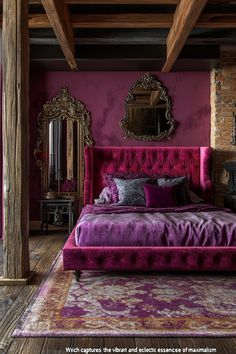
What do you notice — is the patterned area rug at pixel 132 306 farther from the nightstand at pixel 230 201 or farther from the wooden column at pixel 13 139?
the nightstand at pixel 230 201

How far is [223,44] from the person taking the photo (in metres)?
6.18

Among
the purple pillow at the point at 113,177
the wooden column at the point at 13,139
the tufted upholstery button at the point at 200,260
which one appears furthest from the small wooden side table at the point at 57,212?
Result: the tufted upholstery button at the point at 200,260

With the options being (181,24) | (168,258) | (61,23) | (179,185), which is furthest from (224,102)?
(168,258)

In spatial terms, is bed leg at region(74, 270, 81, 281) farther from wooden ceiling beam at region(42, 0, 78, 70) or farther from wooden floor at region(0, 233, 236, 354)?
wooden ceiling beam at region(42, 0, 78, 70)

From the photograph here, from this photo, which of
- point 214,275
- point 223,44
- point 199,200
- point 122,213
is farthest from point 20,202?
point 223,44

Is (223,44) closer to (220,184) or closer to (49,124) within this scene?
(220,184)

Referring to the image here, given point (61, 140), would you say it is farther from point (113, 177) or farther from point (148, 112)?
point (148, 112)

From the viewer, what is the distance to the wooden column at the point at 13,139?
3832 mm

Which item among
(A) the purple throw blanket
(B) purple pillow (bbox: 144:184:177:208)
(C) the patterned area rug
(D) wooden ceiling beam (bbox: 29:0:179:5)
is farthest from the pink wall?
(C) the patterned area rug

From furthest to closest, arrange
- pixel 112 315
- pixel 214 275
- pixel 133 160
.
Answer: pixel 133 160 → pixel 214 275 → pixel 112 315

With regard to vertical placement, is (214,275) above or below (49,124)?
below

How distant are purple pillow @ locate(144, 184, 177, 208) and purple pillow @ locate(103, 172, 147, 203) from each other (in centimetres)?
52

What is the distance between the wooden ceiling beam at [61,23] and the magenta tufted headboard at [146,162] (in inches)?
62.2

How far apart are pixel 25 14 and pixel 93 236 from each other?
88.1 inches
